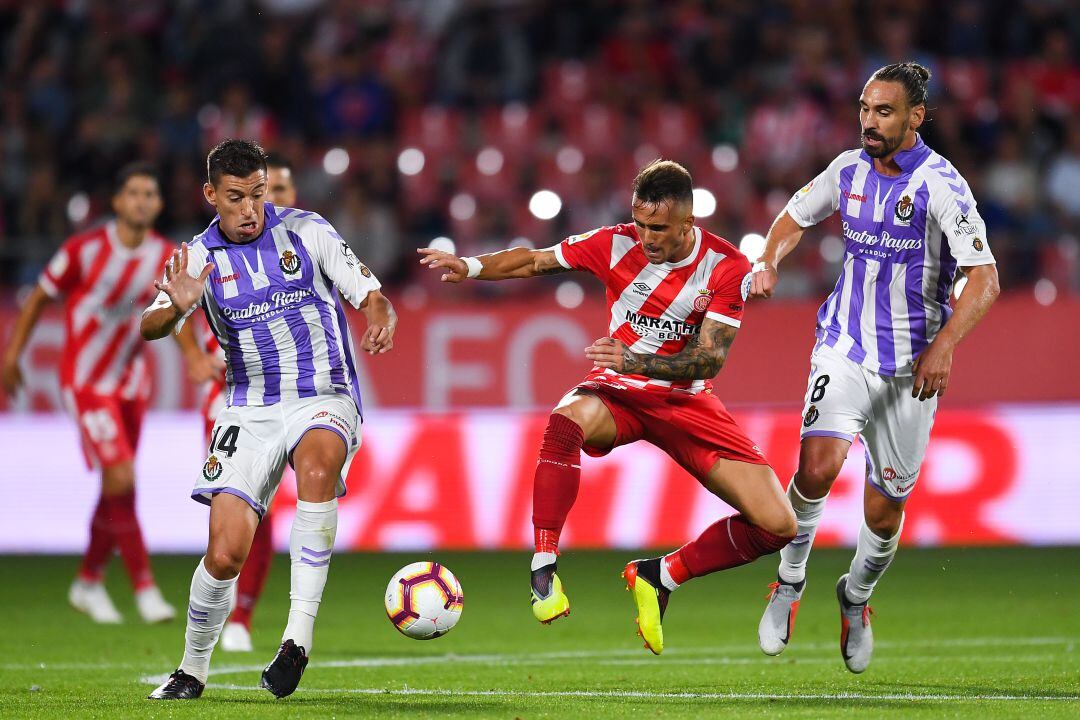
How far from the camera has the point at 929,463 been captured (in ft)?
40.4

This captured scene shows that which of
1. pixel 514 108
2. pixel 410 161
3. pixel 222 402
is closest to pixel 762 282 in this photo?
pixel 222 402

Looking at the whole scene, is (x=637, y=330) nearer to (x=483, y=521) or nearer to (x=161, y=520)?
(x=483, y=521)

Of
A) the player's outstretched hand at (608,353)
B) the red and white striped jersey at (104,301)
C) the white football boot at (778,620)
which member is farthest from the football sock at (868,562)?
the red and white striped jersey at (104,301)

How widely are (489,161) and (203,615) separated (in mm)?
9237

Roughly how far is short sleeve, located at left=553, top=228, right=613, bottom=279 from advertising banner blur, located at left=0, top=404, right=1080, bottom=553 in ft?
17.5

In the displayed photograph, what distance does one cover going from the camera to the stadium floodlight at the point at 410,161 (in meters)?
15.1

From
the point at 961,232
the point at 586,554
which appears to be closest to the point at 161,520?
the point at 586,554

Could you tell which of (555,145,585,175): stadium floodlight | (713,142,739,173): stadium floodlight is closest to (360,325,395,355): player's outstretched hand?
(555,145,585,175): stadium floodlight

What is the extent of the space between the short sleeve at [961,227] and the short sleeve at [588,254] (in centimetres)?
142

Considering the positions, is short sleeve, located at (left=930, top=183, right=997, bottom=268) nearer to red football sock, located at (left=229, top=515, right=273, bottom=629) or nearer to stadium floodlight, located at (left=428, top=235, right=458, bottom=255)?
red football sock, located at (left=229, top=515, right=273, bottom=629)

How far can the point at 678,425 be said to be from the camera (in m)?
7.01

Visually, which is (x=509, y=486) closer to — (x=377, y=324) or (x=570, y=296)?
(x=570, y=296)

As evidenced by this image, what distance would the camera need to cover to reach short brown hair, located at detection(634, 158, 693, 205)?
6.68 meters

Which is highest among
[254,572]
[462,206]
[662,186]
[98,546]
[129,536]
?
[662,186]
